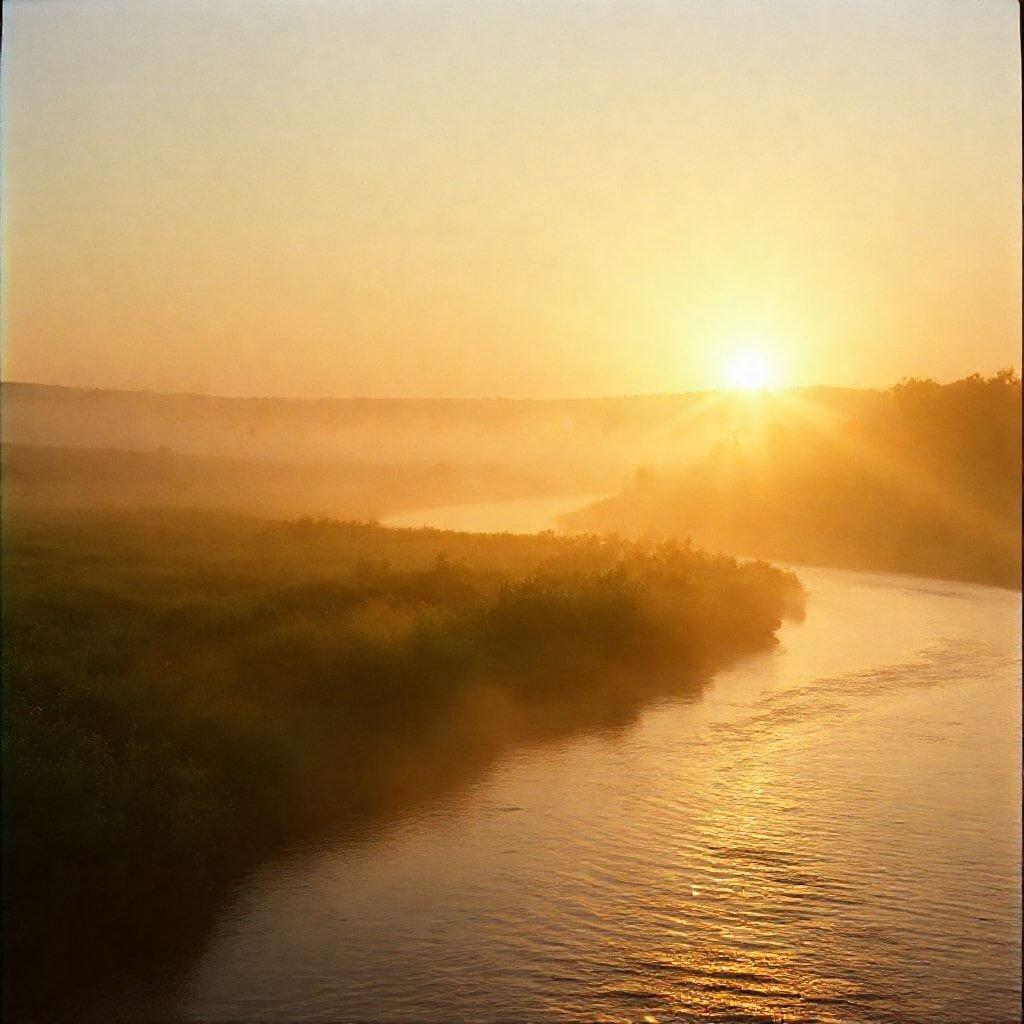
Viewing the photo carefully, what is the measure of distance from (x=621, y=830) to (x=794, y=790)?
15.7 ft

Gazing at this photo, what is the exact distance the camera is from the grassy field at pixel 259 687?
54.0 ft

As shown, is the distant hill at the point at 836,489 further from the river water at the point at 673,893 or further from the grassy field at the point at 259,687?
the grassy field at the point at 259,687

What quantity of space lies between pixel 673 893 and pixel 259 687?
426 inches

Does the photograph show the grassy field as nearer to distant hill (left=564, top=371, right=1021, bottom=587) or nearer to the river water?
the river water

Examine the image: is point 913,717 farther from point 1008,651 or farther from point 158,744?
point 158,744

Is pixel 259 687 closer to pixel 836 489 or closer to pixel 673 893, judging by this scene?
pixel 673 893

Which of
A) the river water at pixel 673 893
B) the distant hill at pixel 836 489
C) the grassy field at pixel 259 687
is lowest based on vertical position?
the river water at pixel 673 893

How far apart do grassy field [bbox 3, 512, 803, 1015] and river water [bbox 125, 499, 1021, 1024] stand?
1450mm

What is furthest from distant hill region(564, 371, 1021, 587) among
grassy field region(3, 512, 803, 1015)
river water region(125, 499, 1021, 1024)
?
grassy field region(3, 512, 803, 1015)

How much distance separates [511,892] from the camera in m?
18.3

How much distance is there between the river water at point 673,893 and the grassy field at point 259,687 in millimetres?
1450

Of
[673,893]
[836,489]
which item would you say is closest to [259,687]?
[673,893]

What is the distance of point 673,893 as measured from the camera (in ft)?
60.0

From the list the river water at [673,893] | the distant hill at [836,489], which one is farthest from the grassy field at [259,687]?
the distant hill at [836,489]
